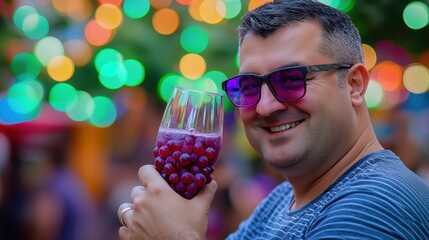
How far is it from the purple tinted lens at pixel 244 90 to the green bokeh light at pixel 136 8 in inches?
79.7

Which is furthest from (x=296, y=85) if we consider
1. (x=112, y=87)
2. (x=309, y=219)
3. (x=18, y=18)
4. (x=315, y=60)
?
(x=18, y=18)

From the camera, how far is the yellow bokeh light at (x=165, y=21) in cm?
405

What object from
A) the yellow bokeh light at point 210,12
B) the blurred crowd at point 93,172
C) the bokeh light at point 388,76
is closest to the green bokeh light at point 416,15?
the blurred crowd at point 93,172

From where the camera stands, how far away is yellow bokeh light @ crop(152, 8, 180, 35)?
4.05m

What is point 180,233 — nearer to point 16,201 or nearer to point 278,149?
point 278,149

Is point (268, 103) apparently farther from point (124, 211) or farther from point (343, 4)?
point (343, 4)

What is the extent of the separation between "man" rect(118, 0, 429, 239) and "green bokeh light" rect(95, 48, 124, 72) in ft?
6.22

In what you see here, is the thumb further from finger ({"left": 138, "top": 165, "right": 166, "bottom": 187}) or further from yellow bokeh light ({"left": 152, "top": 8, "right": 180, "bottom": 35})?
yellow bokeh light ({"left": 152, "top": 8, "right": 180, "bottom": 35})

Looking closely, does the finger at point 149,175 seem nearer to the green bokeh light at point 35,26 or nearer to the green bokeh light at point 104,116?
the green bokeh light at point 35,26

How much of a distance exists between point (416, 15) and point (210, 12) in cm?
129

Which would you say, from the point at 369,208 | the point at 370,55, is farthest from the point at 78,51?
the point at 369,208

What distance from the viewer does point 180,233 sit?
1.87 m

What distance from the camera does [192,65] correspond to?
4.19 meters

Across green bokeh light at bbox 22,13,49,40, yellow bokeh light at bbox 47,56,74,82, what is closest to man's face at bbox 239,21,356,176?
yellow bokeh light at bbox 47,56,74,82
